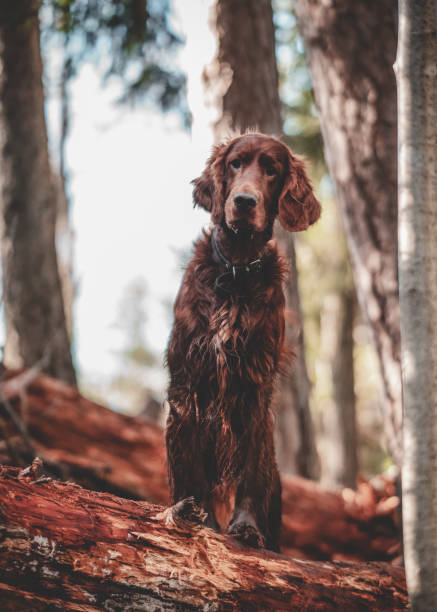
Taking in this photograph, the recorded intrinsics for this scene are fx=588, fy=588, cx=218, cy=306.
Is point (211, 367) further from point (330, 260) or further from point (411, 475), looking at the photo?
point (330, 260)

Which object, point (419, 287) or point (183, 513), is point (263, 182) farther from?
point (183, 513)

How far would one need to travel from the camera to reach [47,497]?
8.12 ft

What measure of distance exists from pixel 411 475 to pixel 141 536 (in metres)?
1.14

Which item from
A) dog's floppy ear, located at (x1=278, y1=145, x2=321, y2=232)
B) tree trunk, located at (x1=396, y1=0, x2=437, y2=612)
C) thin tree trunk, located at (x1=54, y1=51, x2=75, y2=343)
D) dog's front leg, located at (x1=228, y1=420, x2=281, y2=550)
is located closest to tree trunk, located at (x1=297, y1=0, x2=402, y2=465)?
dog's floppy ear, located at (x1=278, y1=145, x2=321, y2=232)

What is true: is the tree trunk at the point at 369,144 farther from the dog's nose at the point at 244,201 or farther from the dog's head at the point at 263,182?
the dog's nose at the point at 244,201

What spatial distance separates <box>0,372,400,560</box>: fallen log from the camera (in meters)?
4.95

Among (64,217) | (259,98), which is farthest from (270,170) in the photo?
(64,217)

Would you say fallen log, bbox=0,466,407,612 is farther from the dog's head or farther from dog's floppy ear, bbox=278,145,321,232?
dog's floppy ear, bbox=278,145,321,232

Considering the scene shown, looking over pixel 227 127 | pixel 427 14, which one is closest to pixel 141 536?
pixel 427 14

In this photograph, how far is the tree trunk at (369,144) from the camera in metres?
4.67

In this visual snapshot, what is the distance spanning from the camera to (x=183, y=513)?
2627mm

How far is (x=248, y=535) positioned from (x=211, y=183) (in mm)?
1902

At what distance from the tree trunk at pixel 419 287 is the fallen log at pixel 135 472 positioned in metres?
2.76

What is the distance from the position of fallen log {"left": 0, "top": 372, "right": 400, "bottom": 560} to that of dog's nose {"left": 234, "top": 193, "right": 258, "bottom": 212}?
2.93m
